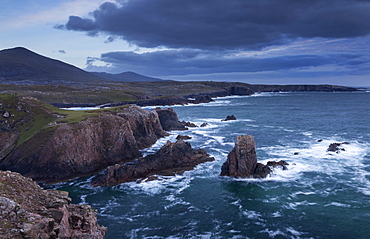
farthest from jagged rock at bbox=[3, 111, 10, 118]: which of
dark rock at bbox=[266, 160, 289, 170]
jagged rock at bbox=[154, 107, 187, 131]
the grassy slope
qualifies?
dark rock at bbox=[266, 160, 289, 170]

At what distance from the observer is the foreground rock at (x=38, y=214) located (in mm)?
16766

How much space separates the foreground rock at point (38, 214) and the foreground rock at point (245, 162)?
27899 millimetres

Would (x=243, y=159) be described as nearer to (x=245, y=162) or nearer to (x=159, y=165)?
(x=245, y=162)

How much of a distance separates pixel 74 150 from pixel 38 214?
1230 inches

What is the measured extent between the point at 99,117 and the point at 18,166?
18250 millimetres

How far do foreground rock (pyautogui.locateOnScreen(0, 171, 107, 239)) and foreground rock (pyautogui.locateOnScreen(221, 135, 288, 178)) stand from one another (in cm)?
2790

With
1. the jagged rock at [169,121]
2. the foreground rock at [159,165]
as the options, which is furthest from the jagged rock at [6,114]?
the jagged rock at [169,121]

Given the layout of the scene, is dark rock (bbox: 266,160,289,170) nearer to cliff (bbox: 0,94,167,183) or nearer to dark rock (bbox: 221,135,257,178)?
dark rock (bbox: 221,135,257,178)

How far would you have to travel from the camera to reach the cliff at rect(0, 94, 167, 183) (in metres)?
46.3

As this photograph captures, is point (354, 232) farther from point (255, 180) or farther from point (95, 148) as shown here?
point (95, 148)

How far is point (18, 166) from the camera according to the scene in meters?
46.2

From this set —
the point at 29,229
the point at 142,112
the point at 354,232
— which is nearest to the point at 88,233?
the point at 29,229

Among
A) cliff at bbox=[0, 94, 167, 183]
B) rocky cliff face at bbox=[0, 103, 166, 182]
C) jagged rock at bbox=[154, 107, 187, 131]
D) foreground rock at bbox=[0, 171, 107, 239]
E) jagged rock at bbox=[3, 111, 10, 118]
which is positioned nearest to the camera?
foreground rock at bbox=[0, 171, 107, 239]

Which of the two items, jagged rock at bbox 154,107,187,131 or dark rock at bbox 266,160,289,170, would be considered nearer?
dark rock at bbox 266,160,289,170
